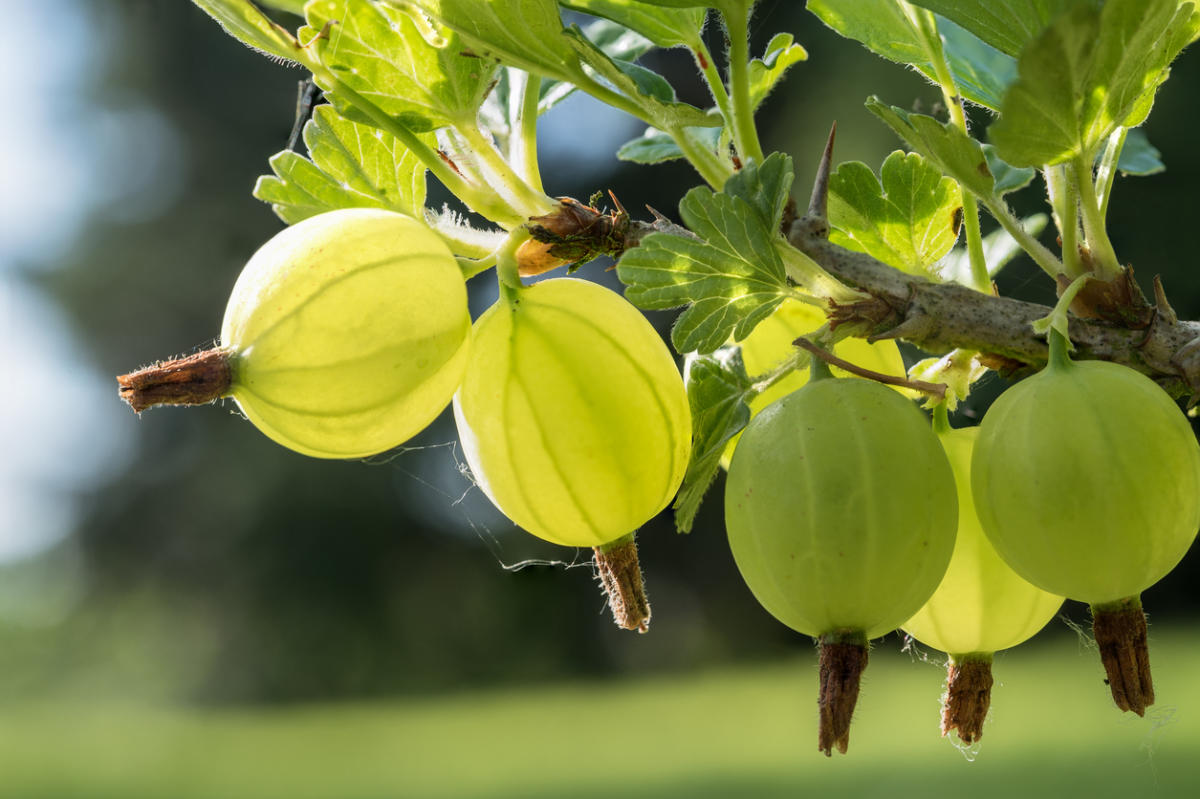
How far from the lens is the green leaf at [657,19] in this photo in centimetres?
28

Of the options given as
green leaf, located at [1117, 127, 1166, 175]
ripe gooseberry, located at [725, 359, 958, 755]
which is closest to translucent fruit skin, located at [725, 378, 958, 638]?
ripe gooseberry, located at [725, 359, 958, 755]

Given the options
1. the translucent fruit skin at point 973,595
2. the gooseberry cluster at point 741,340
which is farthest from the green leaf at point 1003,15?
the translucent fruit skin at point 973,595

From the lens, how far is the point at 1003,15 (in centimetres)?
22

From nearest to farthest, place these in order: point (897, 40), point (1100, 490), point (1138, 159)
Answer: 1. point (1100, 490)
2. point (897, 40)
3. point (1138, 159)

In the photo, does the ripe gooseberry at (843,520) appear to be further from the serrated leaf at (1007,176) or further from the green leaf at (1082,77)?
the serrated leaf at (1007,176)

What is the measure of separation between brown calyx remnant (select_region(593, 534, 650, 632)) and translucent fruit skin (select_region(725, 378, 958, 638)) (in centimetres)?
5

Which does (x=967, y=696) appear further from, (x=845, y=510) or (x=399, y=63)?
(x=399, y=63)

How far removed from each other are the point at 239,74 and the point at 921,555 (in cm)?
556

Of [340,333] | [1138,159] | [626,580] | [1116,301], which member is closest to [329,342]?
[340,333]

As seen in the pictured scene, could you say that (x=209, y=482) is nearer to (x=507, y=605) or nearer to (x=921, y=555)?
(x=507, y=605)

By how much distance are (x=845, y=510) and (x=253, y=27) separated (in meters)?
0.19

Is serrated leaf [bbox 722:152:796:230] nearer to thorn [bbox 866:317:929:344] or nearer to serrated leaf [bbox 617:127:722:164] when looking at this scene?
thorn [bbox 866:317:929:344]

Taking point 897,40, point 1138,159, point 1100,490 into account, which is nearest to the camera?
point 1100,490

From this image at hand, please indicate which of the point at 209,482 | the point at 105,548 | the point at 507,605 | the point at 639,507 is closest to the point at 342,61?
the point at 639,507
